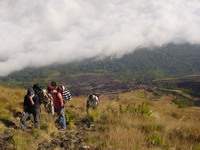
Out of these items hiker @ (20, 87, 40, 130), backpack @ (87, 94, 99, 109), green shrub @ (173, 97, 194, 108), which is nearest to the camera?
hiker @ (20, 87, 40, 130)

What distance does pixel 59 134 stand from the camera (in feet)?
23.7

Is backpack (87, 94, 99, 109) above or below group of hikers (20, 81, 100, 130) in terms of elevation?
below

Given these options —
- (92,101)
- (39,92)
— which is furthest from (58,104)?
(92,101)

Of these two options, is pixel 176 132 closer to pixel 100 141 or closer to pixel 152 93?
pixel 100 141

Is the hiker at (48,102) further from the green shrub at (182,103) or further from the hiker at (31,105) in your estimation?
the green shrub at (182,103)

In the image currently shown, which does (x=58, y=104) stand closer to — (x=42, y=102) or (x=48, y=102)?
(x=48, y=102)

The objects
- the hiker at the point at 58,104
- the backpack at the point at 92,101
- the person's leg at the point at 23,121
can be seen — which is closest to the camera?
the person's leg at the point at 23,121

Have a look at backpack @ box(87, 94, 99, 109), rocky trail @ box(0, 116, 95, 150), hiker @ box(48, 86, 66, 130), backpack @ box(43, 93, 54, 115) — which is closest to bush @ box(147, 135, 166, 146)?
rocky trail @ box(0, 116, 95, 150)

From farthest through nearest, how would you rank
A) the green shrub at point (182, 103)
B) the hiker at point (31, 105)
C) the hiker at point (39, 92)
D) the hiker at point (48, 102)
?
the green shrub at point (182, 103)
the hiker at point (39, 92)
the hiker at point (48, 102)
the hiker at point (31, 105)

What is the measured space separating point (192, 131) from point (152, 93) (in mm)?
172389

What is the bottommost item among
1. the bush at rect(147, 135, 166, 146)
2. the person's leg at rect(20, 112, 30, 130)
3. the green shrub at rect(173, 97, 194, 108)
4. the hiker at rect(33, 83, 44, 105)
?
the green shrub at rect(173, 97, 194, 108)

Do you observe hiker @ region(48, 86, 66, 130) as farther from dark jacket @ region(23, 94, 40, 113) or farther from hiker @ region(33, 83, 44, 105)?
dark jacket @ region(23, 94, 40, 113)

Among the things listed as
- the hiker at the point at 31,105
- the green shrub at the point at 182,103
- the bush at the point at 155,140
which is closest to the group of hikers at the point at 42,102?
the hiker at the point at 31,105

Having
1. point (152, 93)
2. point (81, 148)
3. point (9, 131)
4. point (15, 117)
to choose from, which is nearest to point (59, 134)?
point (9, 131)
